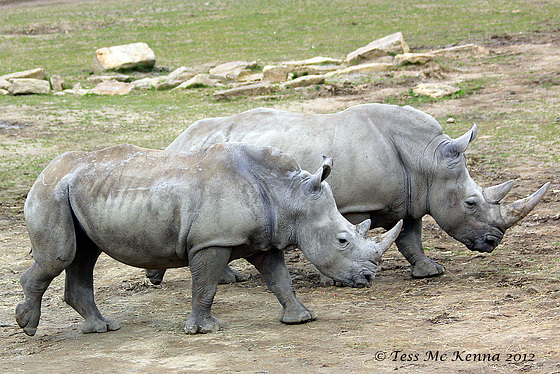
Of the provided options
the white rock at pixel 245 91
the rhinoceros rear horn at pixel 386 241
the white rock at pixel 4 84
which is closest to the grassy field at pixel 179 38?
the white rock at pixel 245 91

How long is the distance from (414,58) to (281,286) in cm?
1327

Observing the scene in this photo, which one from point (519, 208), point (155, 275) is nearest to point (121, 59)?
point (155, 275)

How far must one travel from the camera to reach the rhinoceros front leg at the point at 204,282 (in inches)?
247

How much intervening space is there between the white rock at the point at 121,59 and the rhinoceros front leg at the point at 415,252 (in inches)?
603

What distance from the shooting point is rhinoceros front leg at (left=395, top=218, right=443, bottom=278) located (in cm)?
768

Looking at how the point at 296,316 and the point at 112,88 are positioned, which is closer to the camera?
the point at 296,316

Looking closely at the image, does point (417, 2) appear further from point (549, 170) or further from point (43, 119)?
point (549, 170)

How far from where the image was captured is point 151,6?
34.5m

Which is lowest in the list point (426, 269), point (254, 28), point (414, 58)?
point (254, 28)

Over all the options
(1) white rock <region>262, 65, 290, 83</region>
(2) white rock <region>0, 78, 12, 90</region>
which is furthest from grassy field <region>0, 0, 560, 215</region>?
(1) white rock <region>262, 65, 290, 83</region>

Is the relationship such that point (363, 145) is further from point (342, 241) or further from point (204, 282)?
point (204, 282)

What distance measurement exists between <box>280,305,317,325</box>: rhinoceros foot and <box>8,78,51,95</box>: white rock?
1350 centimetres

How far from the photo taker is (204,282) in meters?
6.36

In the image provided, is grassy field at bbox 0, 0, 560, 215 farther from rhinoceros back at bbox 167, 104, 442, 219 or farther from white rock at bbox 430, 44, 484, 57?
rhinoceros back at bbox 167, 104, 442, 219
